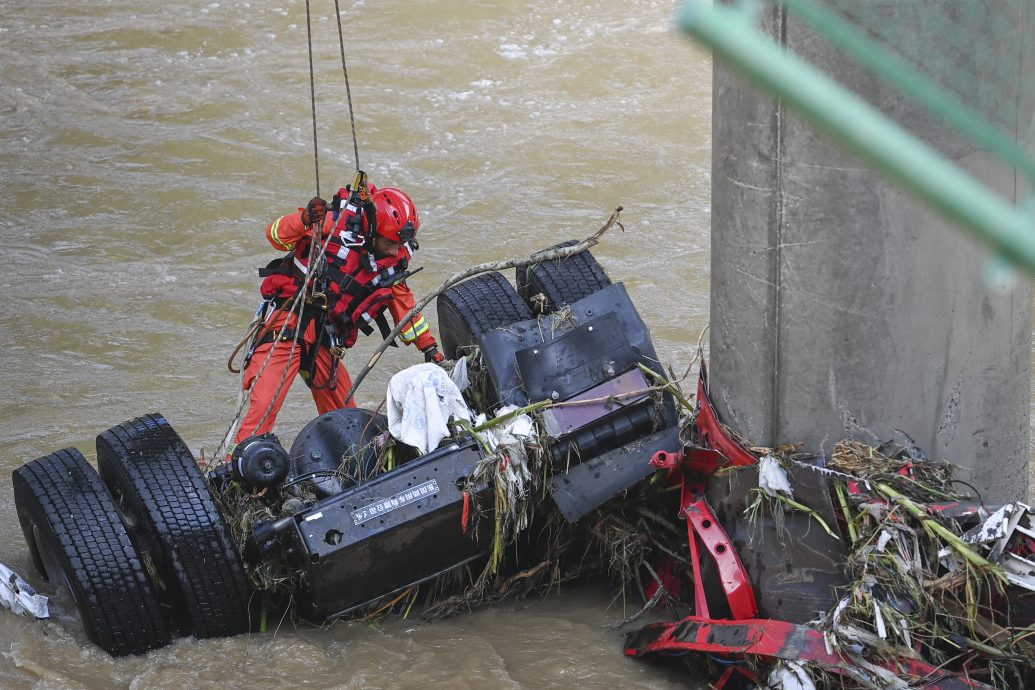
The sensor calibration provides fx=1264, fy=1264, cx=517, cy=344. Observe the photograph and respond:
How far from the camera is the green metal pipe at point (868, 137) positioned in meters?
1.11

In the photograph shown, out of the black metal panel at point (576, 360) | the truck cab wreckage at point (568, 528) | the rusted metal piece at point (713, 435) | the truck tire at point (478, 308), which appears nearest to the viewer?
the truck cab wreckage at point (568, 528)

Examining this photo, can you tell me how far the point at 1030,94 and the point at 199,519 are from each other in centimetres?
310

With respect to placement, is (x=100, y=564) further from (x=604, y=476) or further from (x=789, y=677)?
(x=789, y=677)

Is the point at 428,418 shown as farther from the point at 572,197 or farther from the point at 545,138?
the point at 545,138

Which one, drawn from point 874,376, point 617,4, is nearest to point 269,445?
point 874,376

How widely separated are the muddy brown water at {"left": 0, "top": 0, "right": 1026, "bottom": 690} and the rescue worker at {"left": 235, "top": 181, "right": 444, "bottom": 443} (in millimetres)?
1078

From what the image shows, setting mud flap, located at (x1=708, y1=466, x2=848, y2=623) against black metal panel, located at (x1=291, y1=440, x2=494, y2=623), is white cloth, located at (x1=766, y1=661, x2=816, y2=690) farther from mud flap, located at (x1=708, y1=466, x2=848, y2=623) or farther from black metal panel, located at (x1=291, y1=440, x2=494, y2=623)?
black metal panel, located at (x1=291, y1=440, x2=494, y2=623)

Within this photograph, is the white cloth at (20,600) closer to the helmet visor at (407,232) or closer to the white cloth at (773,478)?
the helmet visor at (407,232)

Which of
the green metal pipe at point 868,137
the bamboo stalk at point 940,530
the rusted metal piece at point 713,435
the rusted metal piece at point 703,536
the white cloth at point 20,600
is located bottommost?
the white cloth at point 20,600

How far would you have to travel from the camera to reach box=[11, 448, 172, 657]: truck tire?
442 centimetres

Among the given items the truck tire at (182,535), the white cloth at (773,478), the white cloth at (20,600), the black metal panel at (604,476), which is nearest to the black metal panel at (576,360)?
the black metal panel at (604,476)

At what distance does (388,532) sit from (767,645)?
1.41 metres

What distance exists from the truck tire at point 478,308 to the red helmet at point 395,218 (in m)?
0.52

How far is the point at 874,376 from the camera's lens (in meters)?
4.02
